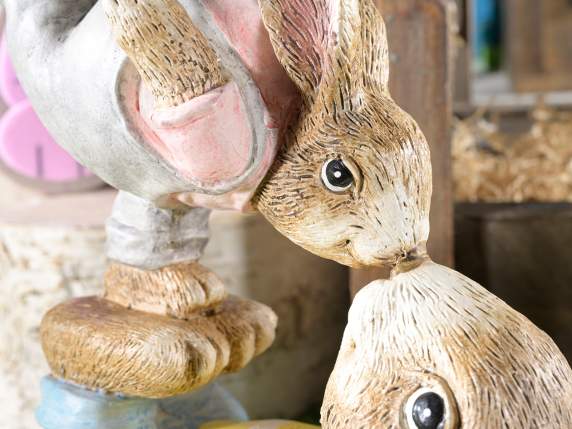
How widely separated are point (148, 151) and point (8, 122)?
0.64 metres

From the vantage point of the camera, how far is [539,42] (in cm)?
361

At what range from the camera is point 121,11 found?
0.43 meters

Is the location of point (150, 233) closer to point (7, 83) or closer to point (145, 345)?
point (145, 345)

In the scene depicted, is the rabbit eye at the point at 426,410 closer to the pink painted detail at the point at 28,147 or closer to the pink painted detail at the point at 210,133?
the pink painted detail at the point at 210,133

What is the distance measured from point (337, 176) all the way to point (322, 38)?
0.26 ft

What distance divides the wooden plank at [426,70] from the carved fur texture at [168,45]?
0.43 metres

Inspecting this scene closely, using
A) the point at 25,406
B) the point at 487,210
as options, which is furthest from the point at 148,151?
the point at 487,210

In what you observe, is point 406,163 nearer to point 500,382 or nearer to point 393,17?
point 500,382

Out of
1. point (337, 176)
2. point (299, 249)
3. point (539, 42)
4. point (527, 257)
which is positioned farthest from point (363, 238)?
point (539, 42)

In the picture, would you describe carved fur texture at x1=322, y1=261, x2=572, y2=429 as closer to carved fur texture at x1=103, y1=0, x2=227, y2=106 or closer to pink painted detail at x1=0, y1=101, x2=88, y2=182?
carved fur texture at x1=103, y1=0, x2=227, y2=106

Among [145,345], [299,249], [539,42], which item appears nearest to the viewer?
[145,345]

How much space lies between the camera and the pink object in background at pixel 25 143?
1.03 metres

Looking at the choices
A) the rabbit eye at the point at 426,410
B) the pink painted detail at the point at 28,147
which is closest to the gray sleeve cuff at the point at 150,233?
the rabbit eye at the point at 426,410

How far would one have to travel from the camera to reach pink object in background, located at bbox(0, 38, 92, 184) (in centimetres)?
103
